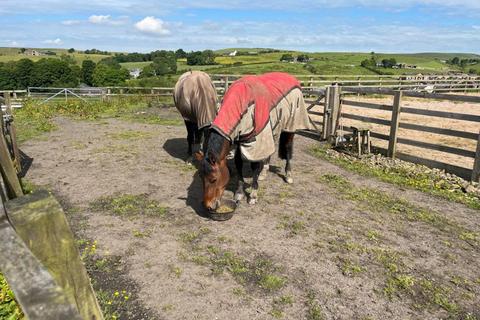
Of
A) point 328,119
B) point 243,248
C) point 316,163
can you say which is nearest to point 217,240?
point 243,248

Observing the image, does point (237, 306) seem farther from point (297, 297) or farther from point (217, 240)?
point (217, 240)

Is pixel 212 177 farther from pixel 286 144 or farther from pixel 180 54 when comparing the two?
pixel 180 54

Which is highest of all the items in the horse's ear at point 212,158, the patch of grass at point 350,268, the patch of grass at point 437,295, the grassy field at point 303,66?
the grassy field at point 303,66

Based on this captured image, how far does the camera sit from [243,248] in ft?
14.7

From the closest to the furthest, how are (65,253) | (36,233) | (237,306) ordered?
(36,233), (65,253), (237,306)

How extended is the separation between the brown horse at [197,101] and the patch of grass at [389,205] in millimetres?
2758

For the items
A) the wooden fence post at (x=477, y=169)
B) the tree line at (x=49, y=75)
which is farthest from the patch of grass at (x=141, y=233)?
the tree line at (x=49, y=75)

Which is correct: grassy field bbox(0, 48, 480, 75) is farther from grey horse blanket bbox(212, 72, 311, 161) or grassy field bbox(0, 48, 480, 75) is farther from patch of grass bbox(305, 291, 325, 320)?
patch of grass bbox(305, 291, 325, 320)

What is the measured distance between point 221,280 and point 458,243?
3.35m

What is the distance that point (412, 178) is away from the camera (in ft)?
23.6

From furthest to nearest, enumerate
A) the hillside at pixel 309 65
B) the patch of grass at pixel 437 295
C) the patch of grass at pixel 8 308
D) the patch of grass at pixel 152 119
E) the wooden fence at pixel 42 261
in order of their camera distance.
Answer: the hillside at pixel 309 65
the patch of grass at pixel 152 119
the patch of grass at pixel 437 295
the patch of grass at pixel 8 308
the wooden fence at pixel 42 261

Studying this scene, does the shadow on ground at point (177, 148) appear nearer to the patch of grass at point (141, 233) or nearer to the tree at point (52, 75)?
the patch of grass at point (141, 233)

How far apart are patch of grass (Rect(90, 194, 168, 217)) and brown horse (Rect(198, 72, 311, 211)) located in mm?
1279

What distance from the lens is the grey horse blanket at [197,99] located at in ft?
23.4
